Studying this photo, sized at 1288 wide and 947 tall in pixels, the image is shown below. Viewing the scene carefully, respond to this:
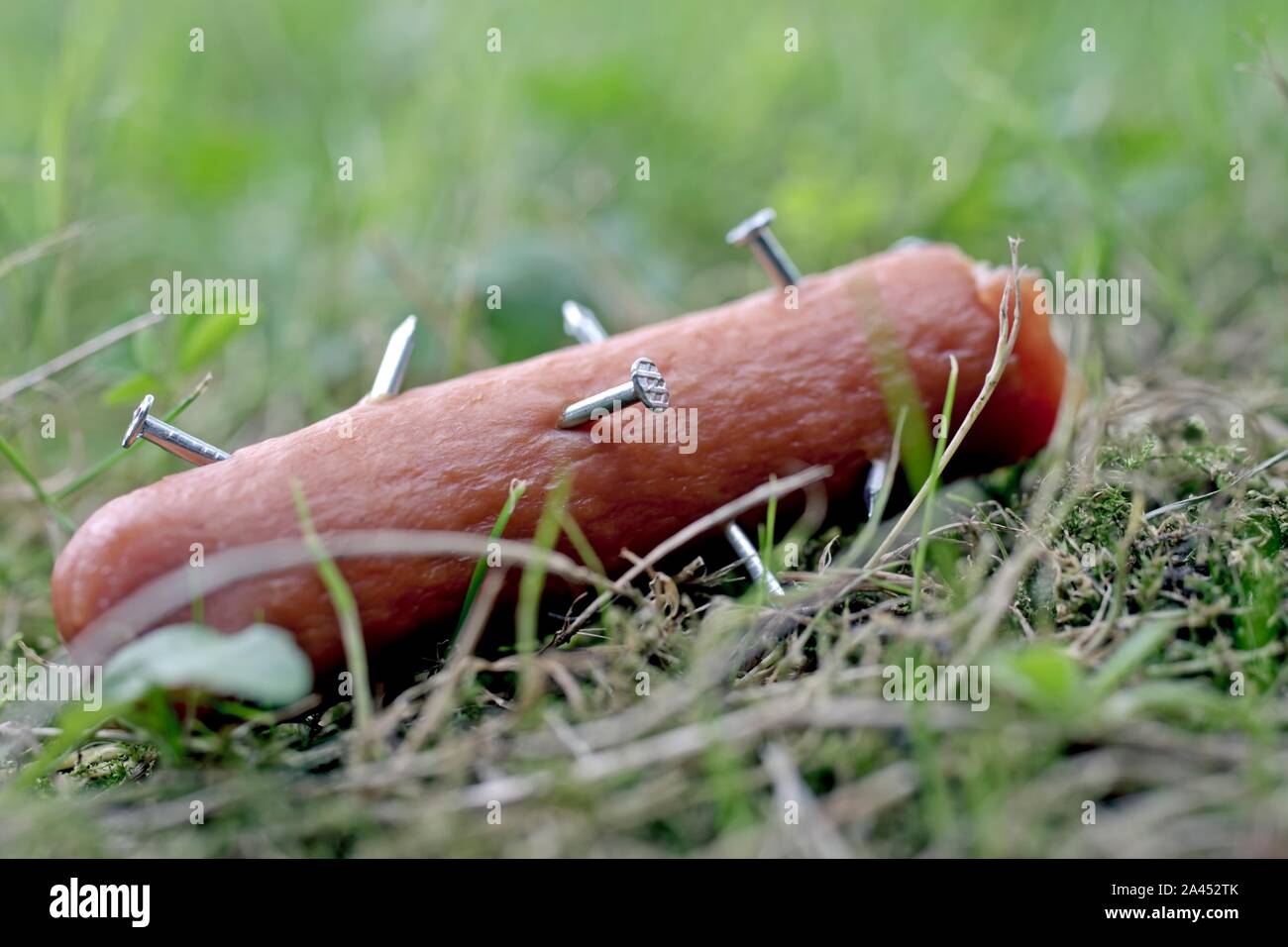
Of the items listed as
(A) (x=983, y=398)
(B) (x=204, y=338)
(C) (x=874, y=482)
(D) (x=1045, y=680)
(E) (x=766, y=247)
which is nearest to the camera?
(D) (x=1045, y=680)

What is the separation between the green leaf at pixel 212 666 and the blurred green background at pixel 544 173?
1093mm

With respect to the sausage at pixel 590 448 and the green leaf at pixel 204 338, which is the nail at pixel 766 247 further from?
the green leaf at pixel 204 338

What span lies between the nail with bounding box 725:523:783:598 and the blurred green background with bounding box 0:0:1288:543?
1.36 meters

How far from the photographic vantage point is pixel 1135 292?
3490mm

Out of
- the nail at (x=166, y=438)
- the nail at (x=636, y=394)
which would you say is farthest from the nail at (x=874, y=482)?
the nail at (x=166, y=438)

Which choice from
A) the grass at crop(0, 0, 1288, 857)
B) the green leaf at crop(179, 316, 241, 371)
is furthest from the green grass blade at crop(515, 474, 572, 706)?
the green leaf at crop(179, 316, 241, 371)

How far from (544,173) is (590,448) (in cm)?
278

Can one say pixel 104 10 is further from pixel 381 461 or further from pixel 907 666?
pixel 907 666

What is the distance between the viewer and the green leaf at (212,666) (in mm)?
1732

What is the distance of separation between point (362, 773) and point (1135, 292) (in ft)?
9.09

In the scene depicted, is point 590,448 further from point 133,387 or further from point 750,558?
point 133,387

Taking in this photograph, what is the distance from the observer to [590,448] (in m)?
2.26

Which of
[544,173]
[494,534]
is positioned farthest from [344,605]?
[544,173]
